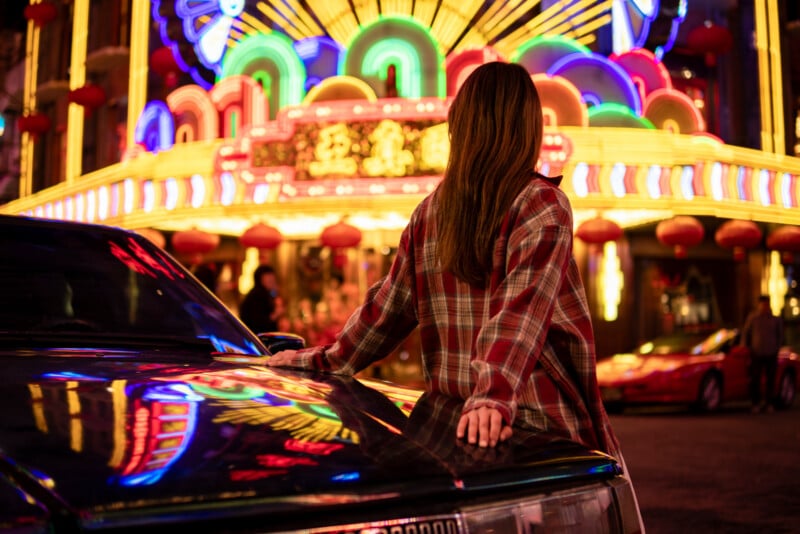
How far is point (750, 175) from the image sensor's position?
15.4 metres

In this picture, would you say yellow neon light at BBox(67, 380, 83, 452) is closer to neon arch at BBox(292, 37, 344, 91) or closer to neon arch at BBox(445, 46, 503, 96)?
neon arch at BBox(445, 46, 503, 96)

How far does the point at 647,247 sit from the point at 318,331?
758 centimetres

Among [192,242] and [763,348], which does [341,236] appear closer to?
[192,242]

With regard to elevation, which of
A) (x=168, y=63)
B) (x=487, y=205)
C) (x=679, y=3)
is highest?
(x=679, y=3)

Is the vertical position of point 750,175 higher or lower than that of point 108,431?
higher

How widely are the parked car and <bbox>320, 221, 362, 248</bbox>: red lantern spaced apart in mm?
3919

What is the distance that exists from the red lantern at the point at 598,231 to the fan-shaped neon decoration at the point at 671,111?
8.60 feet

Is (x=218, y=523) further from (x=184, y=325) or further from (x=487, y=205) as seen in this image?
(x=184, y=325)

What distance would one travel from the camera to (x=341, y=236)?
13.4 m

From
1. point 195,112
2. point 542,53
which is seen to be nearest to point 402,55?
point 542,53

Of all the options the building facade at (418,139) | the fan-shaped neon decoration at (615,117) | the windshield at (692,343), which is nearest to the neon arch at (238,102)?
the building facade at (418,139)

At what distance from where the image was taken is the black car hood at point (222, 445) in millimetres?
1339

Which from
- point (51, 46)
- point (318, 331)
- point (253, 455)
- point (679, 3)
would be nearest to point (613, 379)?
point (318, 331)

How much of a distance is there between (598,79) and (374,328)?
13.8 m
